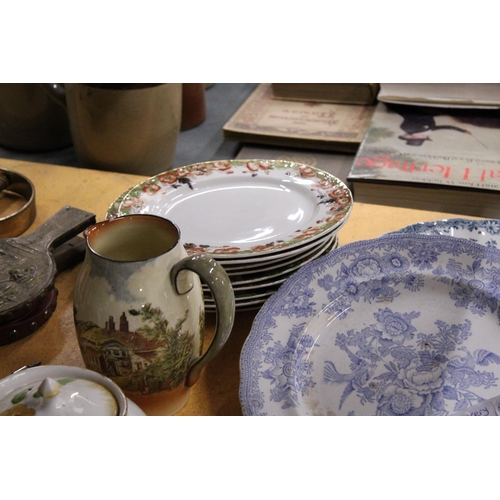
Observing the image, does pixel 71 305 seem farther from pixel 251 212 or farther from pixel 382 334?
pixel 382 334

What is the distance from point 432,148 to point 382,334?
53cm

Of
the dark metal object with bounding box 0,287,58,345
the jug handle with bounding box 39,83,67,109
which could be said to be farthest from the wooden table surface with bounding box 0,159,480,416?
the jug handle with bounding box 39,83,67,109

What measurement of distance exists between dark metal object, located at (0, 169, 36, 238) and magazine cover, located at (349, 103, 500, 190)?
48 centimetres

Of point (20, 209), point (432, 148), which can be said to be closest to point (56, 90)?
point (20, 209)

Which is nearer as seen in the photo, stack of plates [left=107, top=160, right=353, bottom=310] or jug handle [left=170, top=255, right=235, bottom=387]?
jug handle [left=170, top=255, right=235, bottom=387]

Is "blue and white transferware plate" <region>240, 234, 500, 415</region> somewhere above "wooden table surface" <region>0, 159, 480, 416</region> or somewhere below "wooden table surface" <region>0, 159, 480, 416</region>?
above

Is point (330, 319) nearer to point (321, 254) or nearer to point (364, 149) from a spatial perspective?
point (321, 254)

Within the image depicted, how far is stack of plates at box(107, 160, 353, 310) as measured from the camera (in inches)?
20.6

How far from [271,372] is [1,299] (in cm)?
27

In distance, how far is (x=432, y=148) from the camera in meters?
0.93

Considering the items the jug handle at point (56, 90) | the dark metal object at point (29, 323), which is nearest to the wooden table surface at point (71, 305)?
Result: the dark metal object at point (29, 323)

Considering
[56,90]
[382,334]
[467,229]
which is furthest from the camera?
[56,90]

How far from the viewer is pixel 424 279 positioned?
527 mm

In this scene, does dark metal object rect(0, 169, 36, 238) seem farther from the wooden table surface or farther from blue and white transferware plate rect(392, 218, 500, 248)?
blue and white transferware plate rect(392, 218, 500, 248)
